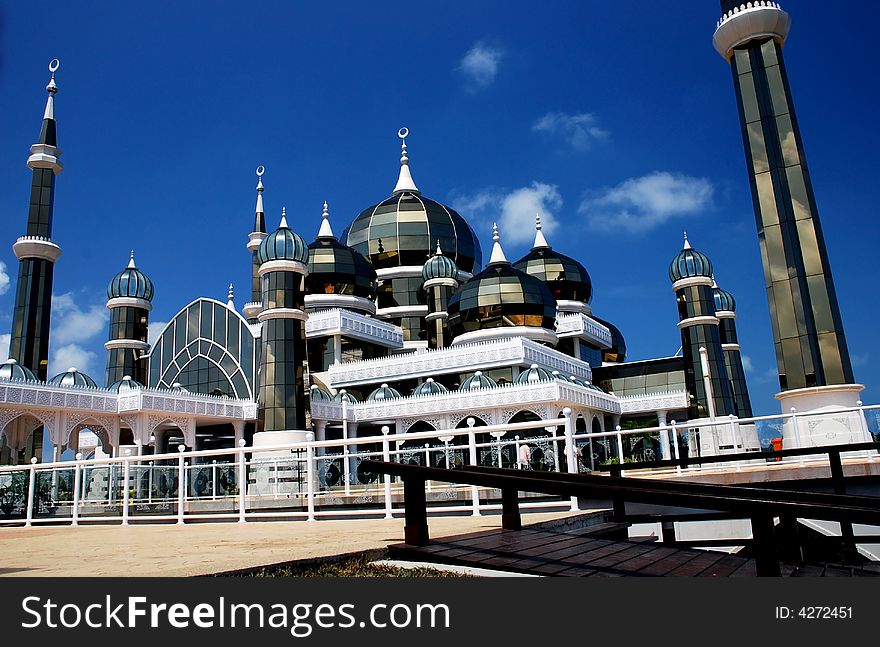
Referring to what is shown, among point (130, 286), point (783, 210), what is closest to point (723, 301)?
point (783, 210)

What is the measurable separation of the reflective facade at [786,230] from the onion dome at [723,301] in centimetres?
2772

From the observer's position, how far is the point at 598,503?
9.73 meters

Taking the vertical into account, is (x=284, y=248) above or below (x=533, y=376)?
above

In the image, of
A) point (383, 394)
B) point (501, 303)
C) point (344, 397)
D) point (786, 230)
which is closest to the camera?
point (786, 230)

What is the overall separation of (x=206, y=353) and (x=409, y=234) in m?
15.7

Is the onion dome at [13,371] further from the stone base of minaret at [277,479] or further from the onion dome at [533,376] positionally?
the onion dome at [533,376]

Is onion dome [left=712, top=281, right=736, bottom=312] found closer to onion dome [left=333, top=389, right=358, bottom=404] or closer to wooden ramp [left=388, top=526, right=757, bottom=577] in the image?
onion dome [left=333, top=389, right=358, bottom=404]

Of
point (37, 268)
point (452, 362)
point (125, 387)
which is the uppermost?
point (37, 268)

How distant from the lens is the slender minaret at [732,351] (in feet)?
135

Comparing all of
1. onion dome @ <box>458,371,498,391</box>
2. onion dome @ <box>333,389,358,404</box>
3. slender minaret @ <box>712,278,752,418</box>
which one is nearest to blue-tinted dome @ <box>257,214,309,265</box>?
onion dome @ <box>333,389,358,404</box>

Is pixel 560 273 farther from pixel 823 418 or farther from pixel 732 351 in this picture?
pixel 823 418

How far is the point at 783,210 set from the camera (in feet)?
61.6

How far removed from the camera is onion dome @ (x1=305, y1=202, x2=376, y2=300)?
4125 centimetres

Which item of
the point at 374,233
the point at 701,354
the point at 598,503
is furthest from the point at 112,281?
the point at 598,503
